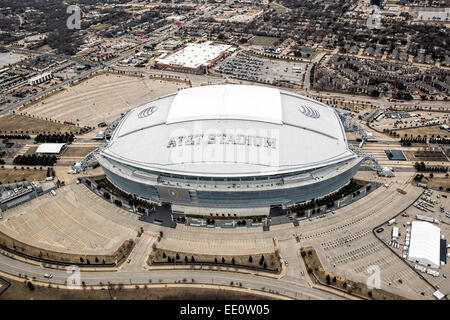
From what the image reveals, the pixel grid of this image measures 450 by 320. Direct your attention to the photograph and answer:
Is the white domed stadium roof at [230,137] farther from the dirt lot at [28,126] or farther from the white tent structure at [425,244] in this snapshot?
the dirt lot at [28,126]

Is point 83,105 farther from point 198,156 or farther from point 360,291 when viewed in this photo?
point 360,291

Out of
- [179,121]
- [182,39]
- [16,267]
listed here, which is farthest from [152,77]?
[16,267]

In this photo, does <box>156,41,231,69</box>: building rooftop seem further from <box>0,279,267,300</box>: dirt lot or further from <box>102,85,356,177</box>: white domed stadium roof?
<box>0,279,267,300</box>: dirt lot

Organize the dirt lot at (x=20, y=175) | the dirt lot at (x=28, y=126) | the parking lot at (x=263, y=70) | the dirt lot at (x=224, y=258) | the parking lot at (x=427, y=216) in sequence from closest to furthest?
the parking lot at (x=427, y=216) < the dirt lot at (x=224, y=258) < the dirt lot at (x=20, y=175) < the dirt lot at (x=28, y=126) < the parking lot at (x=263, y=70)

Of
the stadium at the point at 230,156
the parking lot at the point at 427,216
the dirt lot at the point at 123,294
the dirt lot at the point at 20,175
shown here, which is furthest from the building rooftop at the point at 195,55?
the dirt lot at the point at 123,294

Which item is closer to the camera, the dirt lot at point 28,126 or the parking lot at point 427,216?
the parking lot at point 427,216

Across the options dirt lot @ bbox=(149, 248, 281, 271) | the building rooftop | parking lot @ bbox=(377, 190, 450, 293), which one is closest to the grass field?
dirt lot @ bbox=(149, 248, 281, 271)

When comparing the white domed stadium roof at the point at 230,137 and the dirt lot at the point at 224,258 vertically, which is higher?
the white domed stadium roof at the point at 230,137
